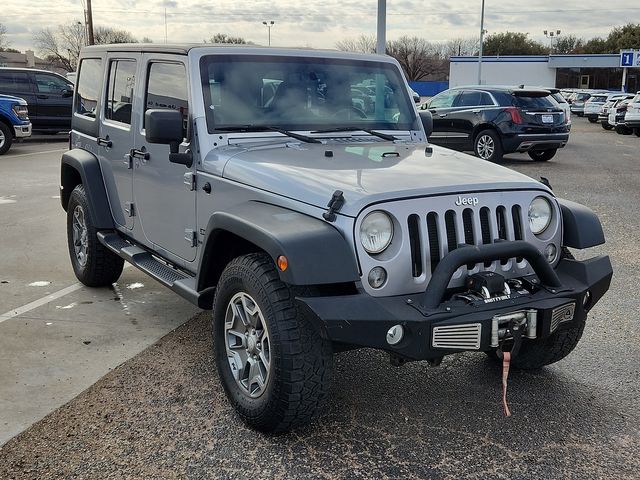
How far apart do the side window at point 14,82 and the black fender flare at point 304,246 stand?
1707cm

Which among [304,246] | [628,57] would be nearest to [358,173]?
[304,246]

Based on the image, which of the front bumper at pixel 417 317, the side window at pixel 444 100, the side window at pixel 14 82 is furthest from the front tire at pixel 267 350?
the side window at pixel 14 82

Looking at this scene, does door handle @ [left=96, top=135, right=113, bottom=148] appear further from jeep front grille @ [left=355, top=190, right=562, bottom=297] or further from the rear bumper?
the rear bumper

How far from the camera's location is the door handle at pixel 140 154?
15.8ft

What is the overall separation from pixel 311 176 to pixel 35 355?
2.32 meters

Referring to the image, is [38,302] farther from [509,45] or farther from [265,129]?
[509,45]

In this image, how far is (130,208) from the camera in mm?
5180

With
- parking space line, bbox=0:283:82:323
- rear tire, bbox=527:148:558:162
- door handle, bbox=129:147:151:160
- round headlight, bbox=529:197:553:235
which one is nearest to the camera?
round headlight, bbox=529:197:553:235

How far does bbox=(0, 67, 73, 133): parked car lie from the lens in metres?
18.3

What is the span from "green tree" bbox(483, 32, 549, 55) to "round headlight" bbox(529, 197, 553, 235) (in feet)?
290

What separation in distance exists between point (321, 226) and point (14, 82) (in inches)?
690

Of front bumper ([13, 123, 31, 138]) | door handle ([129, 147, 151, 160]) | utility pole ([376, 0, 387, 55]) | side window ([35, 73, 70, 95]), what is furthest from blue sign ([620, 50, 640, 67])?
door handle ([129, 147, 151, 160])

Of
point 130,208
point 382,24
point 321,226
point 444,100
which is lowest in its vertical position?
point 130,208

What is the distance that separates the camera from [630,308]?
562 cm
